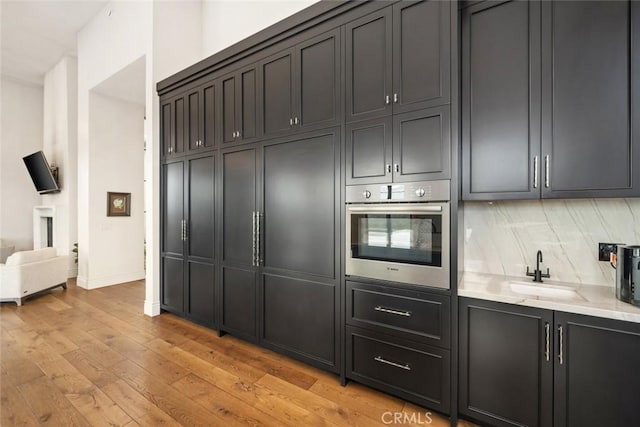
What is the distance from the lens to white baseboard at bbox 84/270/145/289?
16.8ft

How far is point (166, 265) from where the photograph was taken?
3752 millimetres

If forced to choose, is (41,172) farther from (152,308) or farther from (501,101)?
(501,101)

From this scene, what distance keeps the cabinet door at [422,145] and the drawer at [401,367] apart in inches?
44.6

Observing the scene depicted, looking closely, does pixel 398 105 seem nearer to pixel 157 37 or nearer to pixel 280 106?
pixel 280 106

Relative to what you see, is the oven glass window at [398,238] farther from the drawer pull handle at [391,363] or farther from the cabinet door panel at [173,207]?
the cabinet door panel at [173,207]

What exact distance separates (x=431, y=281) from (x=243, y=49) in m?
2.70

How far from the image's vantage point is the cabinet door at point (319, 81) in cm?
227

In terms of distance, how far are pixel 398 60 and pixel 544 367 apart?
207 cm

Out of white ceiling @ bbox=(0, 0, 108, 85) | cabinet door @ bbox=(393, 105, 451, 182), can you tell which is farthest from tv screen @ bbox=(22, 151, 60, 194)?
cabinet door @ bbox=(393, 105, 451, 182)

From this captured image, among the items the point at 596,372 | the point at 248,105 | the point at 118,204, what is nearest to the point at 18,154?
the point at 118,204

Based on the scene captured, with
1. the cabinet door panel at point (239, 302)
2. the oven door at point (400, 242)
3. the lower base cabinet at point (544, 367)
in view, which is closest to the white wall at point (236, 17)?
the oven door at point (400, 242)

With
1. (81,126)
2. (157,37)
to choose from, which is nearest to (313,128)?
(157,37)

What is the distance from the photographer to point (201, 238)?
3.31 meters

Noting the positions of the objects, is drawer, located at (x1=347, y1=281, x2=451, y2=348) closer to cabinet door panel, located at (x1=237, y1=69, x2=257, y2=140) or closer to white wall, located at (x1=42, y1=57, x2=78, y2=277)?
cabinet door panel, located at (x1=237, y1=69, x2=257, y2=140)
